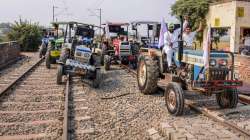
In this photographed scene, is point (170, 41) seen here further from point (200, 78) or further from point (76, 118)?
point (76, 118)

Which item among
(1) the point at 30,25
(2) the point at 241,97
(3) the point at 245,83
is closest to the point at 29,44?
(1) the point at 30,25

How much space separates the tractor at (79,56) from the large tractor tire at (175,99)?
4.20 m

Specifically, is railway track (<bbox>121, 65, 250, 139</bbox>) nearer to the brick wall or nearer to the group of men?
the group of men

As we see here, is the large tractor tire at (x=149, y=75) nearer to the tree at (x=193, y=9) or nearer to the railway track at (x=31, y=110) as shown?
the railway track at (x=31, y=110)

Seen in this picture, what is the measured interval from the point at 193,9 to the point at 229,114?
25566 mm

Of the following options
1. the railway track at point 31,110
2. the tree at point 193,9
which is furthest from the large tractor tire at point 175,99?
the tree at point 193,9

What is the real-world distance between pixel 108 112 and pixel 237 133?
3.05m

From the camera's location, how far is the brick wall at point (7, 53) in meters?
19.6

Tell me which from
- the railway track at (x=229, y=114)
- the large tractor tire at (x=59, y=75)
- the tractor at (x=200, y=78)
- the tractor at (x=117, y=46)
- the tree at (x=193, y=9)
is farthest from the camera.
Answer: the tree at (x=193, y=9)

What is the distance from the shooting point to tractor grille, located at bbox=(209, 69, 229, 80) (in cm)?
860

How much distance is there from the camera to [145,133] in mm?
7566

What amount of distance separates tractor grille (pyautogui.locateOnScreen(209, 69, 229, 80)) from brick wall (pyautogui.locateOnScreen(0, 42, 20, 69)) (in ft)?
40.8

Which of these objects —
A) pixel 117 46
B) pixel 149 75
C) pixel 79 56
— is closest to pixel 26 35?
pixel 117 46

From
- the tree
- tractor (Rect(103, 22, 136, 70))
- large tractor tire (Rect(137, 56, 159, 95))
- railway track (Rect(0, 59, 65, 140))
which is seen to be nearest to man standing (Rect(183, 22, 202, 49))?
large tractor tire (Rect(137, 56, 159, 95))
